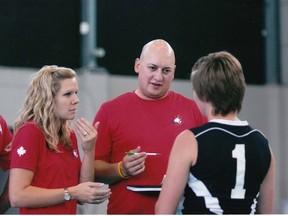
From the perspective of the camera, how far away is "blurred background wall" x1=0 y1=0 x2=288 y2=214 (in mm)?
3338

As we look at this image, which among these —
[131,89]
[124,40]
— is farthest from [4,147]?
[124,40]

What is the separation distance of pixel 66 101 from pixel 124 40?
198 centimetres

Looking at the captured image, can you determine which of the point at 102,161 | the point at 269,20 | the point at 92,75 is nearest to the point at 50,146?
the point at 102,161

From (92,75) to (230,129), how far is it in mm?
2456

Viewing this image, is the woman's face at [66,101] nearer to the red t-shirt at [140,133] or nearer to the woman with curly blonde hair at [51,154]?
the woman with curly blonde hair at [51,154]

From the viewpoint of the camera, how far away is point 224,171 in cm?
134

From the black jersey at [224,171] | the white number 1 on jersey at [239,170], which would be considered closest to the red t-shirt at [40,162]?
the black jersey at [224,171]

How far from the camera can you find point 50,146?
1674 mm

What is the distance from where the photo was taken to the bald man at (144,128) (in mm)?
1936

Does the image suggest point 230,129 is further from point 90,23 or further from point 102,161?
point 90,23

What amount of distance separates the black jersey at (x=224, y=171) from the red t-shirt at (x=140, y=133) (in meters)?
0.55

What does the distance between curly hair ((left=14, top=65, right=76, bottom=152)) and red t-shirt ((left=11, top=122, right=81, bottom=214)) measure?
0.09ft

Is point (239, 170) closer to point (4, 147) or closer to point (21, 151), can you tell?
point (21, 151)

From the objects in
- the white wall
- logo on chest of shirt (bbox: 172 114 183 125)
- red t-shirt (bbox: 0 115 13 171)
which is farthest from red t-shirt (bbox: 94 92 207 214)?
the white wall
